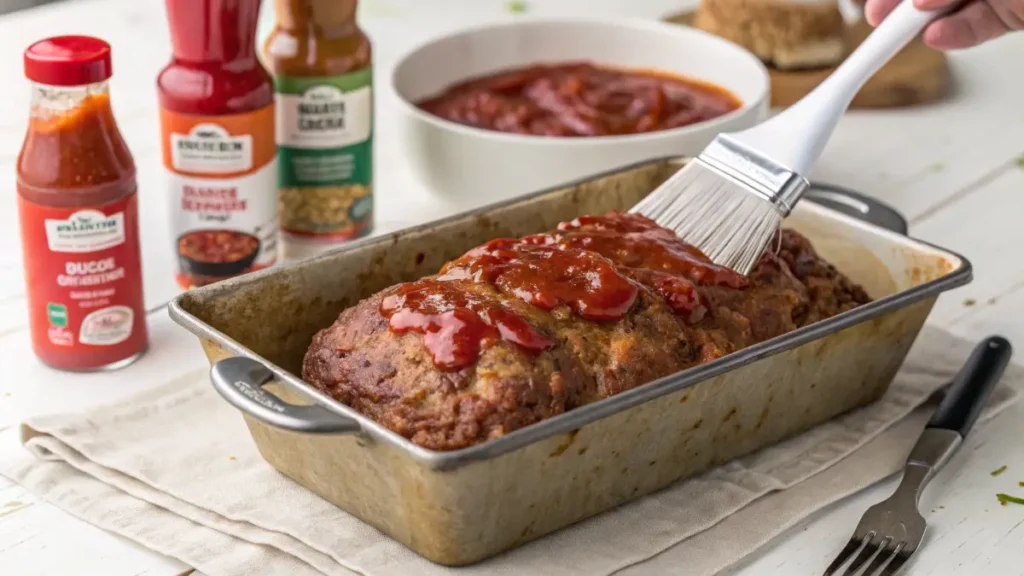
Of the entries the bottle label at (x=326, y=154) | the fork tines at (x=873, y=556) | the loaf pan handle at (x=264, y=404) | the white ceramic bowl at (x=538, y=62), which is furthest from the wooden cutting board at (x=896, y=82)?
the loaf pan handle at (x=264, y=404)

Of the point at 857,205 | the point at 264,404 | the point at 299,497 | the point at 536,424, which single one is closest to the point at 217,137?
the point at 299,497

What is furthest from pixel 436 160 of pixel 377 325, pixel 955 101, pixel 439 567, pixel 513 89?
pixel 955 101

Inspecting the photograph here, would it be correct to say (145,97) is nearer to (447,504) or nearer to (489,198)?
(489,198)

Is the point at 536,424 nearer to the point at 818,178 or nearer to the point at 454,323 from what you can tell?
the point at 454,323

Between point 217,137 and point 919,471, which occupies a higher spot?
point 217,137

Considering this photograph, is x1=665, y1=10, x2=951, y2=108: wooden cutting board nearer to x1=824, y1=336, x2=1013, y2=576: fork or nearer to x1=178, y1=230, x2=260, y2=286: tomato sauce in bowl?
x1=824, y1=336, x2=1013, y2=576: fork
